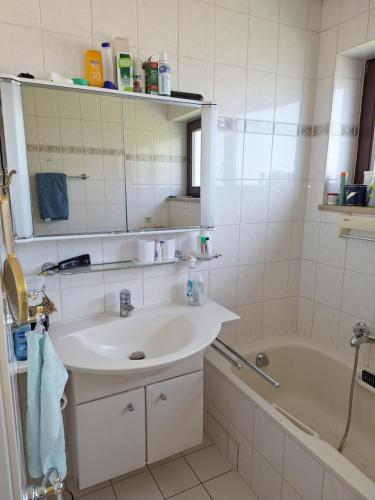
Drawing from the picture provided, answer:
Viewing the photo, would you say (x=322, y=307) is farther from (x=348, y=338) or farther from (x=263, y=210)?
(x=263, y=210)

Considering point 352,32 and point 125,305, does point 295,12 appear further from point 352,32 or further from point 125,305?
point 125,305

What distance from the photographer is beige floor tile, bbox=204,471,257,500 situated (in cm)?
157

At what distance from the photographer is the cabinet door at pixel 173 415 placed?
1.43 metres

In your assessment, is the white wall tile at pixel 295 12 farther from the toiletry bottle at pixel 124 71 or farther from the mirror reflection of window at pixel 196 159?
the toiletry bottle at pixel 124 71

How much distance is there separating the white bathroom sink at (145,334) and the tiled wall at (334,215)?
791mm

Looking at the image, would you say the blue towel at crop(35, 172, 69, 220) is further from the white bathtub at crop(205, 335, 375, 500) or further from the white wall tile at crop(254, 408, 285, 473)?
the white wall tile at crop(254, 408, 285, 473)

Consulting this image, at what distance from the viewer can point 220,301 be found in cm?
198

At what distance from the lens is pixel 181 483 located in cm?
164

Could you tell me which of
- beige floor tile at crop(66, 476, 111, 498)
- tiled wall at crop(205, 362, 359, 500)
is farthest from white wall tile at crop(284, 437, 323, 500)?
beige floor tile at crop(66, 476, 111, 498)

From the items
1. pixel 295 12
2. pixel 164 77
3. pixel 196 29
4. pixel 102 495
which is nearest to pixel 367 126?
pixel 295 12

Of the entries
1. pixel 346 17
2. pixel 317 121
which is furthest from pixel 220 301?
pixel 346 17

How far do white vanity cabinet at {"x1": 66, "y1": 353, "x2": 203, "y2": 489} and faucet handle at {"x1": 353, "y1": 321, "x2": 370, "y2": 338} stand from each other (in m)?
0.91

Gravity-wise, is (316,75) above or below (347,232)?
above

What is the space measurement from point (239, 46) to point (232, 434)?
80.9 inches
